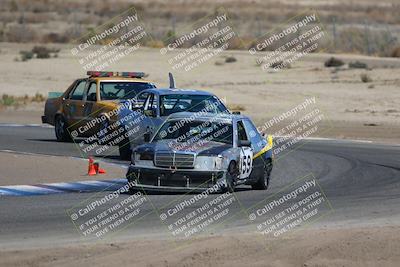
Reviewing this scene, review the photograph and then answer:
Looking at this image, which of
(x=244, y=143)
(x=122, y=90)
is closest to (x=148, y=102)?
(x=122, y=90)

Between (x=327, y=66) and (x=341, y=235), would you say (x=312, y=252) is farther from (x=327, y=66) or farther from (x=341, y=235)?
(x=327, y=66)

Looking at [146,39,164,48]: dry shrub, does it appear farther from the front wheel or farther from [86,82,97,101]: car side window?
the front wheel

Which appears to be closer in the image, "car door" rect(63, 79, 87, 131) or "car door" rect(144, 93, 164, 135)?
"car door" rect(144, 93, 164, 135)

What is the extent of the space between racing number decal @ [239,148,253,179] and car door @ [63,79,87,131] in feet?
29.0

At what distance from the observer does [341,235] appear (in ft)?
43.9

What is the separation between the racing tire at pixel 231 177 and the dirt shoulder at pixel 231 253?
3.71 m

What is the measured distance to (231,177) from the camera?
17.2m

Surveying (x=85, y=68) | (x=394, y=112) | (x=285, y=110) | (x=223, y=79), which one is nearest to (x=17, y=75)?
(x=85, y=68)

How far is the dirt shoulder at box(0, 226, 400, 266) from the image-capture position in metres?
11.7

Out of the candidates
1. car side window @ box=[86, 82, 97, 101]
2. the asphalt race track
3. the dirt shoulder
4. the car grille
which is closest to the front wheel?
the asphalt race track

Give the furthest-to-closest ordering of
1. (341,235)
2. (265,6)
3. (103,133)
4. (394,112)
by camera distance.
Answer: (265,6) → (394,112) → (103,133) → (341,235)

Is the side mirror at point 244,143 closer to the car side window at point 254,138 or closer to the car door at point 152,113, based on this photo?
the car side window at point 254,138

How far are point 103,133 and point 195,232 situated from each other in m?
11.2

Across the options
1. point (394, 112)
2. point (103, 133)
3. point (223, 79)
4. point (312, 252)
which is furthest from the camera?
point (223, 79)
